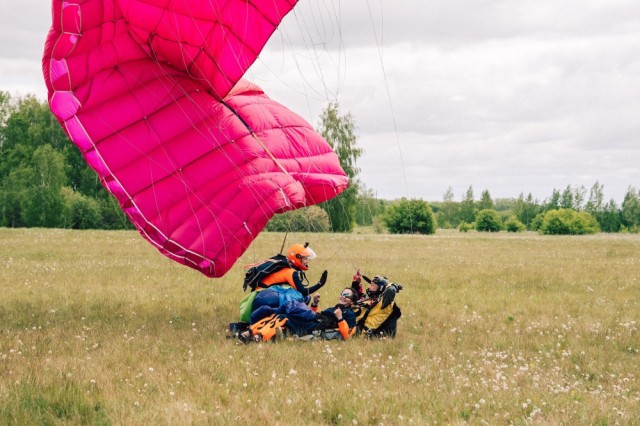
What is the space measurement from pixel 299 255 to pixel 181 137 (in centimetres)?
251

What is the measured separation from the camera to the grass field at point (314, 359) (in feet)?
18.7

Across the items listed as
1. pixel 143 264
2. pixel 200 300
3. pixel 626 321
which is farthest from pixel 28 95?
pixel 626 321

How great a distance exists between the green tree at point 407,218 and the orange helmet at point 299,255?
4560 cm

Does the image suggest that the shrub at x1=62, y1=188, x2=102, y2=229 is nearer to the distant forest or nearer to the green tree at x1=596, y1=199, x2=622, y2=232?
the distant forest

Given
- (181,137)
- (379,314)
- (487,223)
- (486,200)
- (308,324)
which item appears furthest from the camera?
(486,200)

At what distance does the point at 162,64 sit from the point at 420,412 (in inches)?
250

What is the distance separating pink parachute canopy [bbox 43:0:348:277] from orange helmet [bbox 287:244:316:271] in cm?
60

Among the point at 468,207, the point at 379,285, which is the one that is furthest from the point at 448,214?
the point at 379,285

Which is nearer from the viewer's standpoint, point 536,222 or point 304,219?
point 304,219

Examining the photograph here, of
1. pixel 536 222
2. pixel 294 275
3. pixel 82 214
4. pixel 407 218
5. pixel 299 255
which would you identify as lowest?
pixel 294 275

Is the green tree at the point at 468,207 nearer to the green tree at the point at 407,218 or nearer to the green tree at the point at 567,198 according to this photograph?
the green tree at the point at 567,198

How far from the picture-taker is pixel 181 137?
31.4ft

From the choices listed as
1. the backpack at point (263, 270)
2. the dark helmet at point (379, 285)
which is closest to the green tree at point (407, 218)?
the dark helmet at point (379, 285)

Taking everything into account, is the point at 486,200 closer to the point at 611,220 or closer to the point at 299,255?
the point at 611,220
